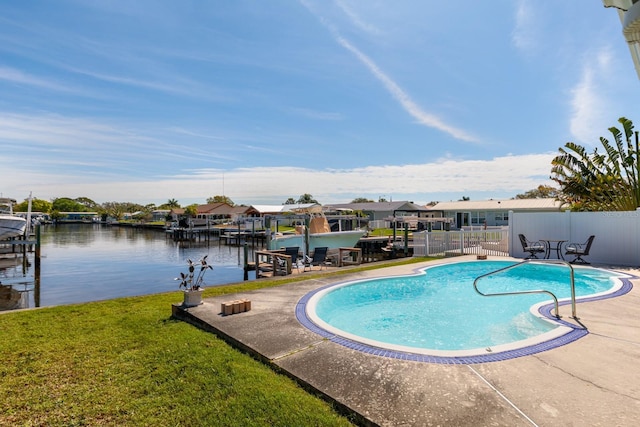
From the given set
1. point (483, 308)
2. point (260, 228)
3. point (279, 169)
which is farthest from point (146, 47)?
point (279, 169)

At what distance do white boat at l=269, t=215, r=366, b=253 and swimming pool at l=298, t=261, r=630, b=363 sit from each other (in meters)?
9.86

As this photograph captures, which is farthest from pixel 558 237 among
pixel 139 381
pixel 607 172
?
pixel 139 381

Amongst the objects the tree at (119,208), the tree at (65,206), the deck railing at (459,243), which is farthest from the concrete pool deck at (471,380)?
the tree at (65,206)

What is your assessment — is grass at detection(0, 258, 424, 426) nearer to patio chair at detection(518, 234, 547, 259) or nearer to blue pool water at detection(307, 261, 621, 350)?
blue pool water at detection(307, 261, 621, 350)

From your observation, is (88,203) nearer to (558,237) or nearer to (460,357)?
(558,237)

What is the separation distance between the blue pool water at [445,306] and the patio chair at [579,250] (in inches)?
55.2

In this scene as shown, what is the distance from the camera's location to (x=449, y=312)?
7.99m

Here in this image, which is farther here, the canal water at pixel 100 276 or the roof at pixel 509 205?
the roof at pixel 509 205

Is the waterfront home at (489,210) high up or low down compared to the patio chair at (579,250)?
up

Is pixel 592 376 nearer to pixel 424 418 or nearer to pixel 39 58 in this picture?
pixel 424 418

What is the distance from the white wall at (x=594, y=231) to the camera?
12.1 metres

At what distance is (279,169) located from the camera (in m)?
51.2

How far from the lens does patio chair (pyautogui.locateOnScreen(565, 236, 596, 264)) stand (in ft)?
40.8

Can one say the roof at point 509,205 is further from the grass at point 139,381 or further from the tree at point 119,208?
the tree at point 119,208
